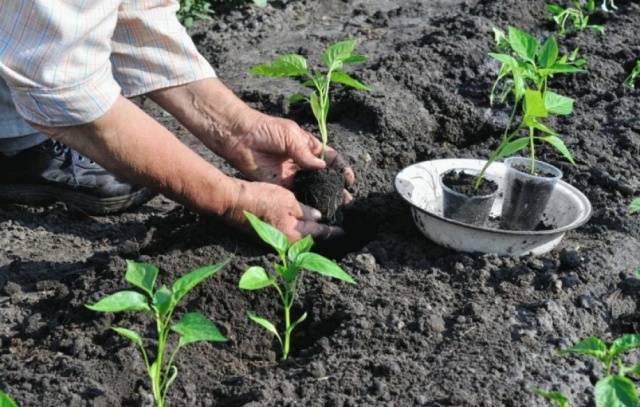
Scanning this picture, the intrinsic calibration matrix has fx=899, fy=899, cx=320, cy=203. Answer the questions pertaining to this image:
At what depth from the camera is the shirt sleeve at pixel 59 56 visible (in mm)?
2346

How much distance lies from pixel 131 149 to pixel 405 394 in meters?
1.04

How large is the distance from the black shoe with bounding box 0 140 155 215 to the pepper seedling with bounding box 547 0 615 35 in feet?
7.88

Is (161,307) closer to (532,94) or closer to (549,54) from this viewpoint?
(532,94)

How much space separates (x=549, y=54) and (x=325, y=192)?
878 mm

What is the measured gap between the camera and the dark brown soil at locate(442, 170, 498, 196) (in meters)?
2.83

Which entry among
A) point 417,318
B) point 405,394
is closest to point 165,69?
point 417,318

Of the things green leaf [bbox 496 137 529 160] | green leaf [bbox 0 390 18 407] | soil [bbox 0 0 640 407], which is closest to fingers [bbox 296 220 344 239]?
soil [bbox 0 0 640 407]

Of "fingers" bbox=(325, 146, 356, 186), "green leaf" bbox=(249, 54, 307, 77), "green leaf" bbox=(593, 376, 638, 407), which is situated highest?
"green leaf" bbox=(249, 54, 307, 77)

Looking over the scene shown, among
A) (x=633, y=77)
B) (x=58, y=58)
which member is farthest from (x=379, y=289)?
(x=633, y=77)

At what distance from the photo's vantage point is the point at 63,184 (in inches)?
136

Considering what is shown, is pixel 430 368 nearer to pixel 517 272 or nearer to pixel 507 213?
pixel 517 272

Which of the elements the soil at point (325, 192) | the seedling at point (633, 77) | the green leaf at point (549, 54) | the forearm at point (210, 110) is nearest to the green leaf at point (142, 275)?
the soil at point (325, 192)

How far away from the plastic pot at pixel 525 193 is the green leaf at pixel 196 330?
4.04 ft

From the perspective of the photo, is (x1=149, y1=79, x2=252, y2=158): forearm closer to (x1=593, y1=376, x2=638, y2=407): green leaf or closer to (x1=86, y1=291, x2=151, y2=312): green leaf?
(x1=86, y1=291, x2=151, y2=312): green leaf
